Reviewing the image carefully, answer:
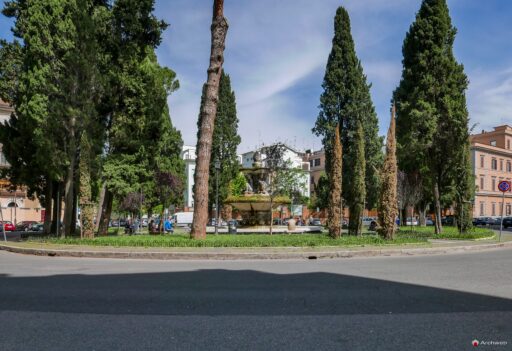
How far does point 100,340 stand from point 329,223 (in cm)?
1524

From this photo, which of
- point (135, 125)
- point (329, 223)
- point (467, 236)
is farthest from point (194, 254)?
point (467, 236)

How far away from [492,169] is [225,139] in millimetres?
44303

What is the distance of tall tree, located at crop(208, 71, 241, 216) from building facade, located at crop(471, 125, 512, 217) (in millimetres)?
36747

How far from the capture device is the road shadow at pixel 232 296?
20.4ft

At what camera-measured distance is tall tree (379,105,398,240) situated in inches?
731

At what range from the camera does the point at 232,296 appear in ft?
23.8

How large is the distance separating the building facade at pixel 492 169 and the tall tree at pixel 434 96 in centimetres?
4122

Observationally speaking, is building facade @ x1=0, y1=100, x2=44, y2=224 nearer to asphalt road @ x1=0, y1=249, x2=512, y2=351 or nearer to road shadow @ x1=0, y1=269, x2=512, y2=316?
asphalt road @ x1=0, y1=249, x2=512, y2=351

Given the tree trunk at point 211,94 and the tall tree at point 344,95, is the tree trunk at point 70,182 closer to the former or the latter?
the tree trunk at point 211,94

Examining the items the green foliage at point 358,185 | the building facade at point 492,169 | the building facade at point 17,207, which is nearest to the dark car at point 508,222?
the building facade at point 492,169

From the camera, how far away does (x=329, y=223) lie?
19.2m

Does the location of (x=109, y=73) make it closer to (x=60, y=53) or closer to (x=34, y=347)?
(x=60, y=53)
